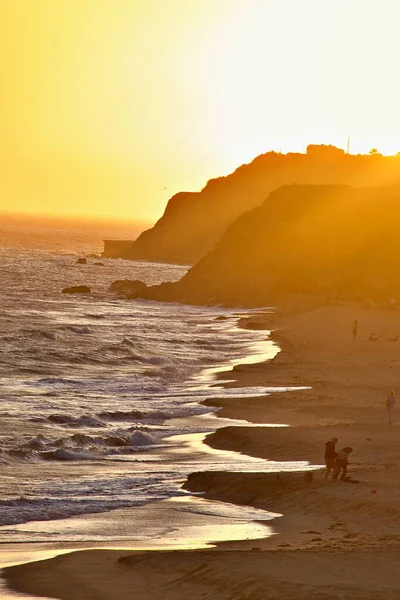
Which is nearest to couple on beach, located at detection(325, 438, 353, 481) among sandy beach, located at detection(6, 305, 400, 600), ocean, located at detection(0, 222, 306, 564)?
sandy beach, located at detection(6, 305, 400, 600)

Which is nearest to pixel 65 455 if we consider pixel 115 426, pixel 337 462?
pixel 115 426

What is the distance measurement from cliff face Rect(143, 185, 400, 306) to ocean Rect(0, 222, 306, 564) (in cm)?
1681

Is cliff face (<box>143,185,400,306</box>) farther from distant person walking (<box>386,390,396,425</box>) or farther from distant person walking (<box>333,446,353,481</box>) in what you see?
distant person walking (<box>333,446,353,481</box>)

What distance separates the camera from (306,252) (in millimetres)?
103062

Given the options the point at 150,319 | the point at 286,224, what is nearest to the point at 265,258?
the point at 286,224

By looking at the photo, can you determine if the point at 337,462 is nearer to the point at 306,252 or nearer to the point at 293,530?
the point at 293,530

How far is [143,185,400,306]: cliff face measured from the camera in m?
94.6

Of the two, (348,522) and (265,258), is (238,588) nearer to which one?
(348,522)

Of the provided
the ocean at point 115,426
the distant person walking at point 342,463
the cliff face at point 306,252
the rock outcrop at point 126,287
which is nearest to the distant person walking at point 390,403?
the ocean at point 115,426

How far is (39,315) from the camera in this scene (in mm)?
83375

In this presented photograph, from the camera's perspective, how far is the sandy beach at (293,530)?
621 inches

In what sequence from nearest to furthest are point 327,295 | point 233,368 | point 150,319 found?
point 233,368
point 150,319
point 327,295

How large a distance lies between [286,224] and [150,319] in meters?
35.4

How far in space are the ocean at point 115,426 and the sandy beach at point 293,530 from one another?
3.33ft
